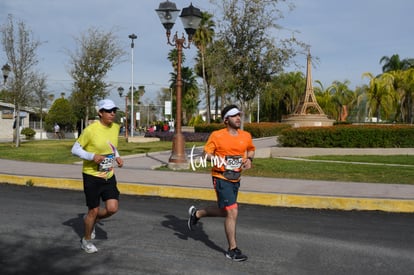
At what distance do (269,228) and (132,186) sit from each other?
4480 mm

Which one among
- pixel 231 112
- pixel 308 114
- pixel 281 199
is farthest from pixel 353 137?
pixel 308 114

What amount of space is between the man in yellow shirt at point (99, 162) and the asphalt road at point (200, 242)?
0.44m

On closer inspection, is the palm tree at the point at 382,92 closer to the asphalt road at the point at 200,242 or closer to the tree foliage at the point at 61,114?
the tree foliage at the point at 61,114

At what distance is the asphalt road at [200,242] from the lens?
4.87 metres

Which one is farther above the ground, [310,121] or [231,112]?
[231,112]

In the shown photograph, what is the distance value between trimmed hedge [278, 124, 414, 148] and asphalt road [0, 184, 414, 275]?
36.6 ft

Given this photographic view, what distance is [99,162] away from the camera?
17.2ft

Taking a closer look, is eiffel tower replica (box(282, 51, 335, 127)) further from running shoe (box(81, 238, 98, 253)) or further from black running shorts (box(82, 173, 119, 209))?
running shoe (box(81, 238, 98, 253))

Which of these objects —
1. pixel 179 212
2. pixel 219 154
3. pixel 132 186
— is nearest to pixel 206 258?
pixel 219 154

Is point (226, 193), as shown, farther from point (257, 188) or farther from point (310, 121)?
point (310, 121)

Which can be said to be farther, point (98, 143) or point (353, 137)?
point (353, 137)

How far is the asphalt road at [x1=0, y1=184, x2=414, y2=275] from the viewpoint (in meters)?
4.87

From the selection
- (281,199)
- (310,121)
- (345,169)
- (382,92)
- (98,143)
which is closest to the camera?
(98,143)

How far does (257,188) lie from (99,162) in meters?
5.35
